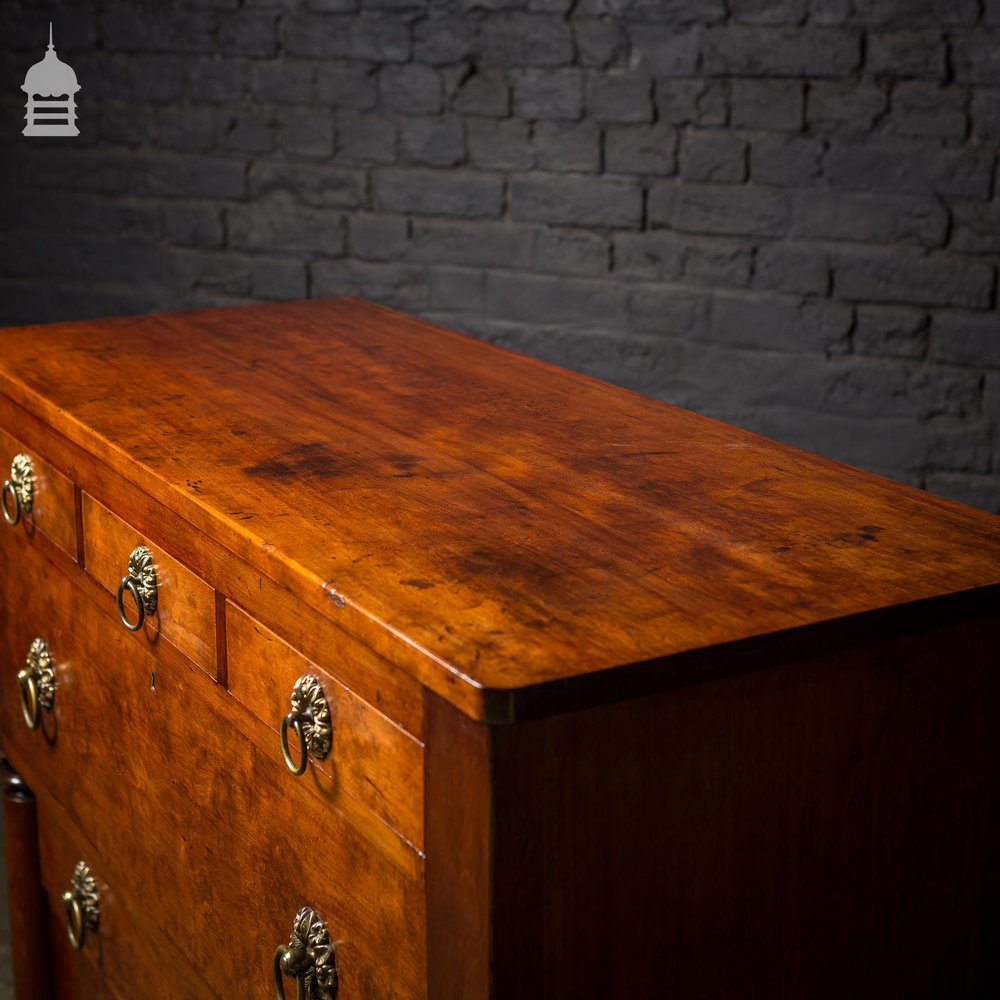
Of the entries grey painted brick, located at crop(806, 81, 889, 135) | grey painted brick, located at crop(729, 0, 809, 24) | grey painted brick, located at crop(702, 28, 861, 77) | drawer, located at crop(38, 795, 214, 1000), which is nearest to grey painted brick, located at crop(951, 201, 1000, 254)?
grey painted brick, located at crop(806, 81, 889, 135)

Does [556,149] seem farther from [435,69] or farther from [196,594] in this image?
[196,594]

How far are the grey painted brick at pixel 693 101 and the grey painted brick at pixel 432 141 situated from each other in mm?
459

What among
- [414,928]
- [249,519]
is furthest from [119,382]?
[414,928]

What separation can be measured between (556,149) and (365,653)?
84.8 inches

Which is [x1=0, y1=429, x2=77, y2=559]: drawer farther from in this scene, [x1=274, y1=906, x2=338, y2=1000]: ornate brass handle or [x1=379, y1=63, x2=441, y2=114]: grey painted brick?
[x1=379, y1=63, x2=441, y2=114]: grey painted brick

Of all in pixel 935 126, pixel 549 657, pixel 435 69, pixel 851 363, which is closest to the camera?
pixel 549 657

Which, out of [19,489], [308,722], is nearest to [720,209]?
[19,489]

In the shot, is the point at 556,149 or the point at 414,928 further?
the point at 556,149

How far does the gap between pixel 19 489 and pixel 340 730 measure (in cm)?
81

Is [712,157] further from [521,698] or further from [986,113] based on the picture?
[521,698]

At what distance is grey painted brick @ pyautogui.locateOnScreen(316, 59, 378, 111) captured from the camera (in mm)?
3119

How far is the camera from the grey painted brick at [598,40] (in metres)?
2.87

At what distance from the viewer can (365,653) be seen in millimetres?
1008

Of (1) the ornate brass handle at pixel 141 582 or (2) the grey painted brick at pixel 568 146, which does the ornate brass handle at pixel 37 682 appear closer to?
(1) the ornate brass handle at pixel 141 582
